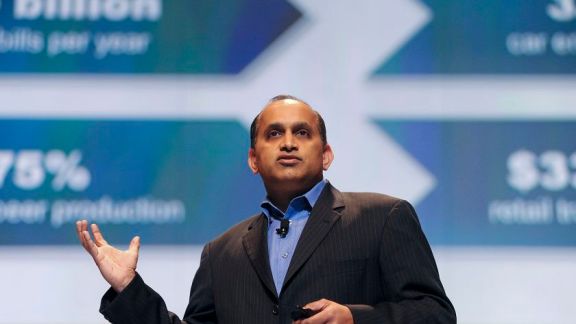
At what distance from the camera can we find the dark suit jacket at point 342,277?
5.96ft

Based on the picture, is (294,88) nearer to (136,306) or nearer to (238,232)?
(238,232)

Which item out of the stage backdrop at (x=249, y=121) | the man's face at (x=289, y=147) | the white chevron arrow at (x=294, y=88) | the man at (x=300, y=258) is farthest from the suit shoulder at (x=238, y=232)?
the white chevron arrow at (x=294, y=88)

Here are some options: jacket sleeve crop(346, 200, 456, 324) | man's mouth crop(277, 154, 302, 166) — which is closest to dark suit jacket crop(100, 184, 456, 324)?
jacket sleeve crop(346, 200, 456, 324)

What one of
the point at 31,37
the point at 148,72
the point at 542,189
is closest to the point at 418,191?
the point at 542,189

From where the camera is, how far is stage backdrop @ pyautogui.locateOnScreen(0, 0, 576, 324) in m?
2.97

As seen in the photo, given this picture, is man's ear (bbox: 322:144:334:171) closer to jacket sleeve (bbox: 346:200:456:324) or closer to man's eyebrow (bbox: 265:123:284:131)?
man's eyebrow (bbox: 265:123:284:131)

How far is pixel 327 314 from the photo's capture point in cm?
163

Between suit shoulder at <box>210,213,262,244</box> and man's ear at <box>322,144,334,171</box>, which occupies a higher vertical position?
man's ear at <box>322,144,334,171</box>

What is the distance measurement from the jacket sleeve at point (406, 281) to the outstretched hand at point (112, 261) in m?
0.52

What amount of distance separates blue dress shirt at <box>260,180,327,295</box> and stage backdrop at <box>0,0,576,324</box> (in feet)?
3.24

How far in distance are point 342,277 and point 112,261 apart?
0.53m

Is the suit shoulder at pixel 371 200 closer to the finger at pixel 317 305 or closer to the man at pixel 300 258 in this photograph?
the man at pixel 300 258

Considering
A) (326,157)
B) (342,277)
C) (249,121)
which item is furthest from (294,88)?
(342,277)

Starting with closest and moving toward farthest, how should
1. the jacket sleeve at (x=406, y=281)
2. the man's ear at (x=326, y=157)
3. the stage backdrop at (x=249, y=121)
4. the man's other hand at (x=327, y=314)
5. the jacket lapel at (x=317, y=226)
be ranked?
1. the man's other hand at (x=327, y=314)
2. the jacket sleeve at (x=406, y=281)
3. the jacket lapel at (x=317, y=226)
4. the man's ear at (x=326, y=157)
5. the stage backdrop at (x=249, y=121)
